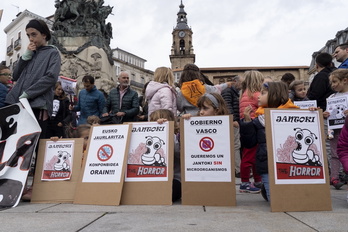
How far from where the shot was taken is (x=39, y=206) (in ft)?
12.4

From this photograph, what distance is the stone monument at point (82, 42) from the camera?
14289mm

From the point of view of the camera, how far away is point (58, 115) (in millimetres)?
7270

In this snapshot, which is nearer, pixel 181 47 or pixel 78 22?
pixel 78 22

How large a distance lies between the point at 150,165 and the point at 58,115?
4.00 meters

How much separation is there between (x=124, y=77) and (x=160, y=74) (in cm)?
146

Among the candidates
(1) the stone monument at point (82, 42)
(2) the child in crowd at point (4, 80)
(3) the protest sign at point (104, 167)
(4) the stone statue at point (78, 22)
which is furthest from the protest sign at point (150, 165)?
(4) the stone statue at point (78, 22)

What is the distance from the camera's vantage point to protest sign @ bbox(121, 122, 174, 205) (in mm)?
3811

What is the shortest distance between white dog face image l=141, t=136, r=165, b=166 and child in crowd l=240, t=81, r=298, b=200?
3.16 ft

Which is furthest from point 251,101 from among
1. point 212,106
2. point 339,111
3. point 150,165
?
point 150,165

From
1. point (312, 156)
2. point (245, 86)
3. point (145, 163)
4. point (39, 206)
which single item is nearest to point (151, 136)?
point (145, 163)

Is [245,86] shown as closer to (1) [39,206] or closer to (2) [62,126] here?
(1) [39,206]

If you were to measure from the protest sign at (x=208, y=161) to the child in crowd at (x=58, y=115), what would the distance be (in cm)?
391

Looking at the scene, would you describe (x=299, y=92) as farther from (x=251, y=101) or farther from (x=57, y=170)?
(x=57, y=170)

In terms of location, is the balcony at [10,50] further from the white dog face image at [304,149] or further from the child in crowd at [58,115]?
the white dog face image at [304,149]
